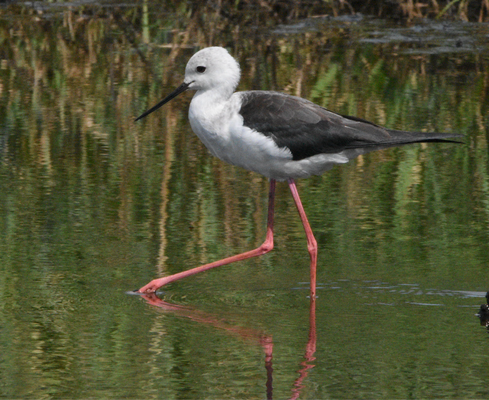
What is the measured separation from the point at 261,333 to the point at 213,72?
5.49 feet

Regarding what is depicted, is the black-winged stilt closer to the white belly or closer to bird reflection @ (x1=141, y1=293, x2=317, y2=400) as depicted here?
the white belly

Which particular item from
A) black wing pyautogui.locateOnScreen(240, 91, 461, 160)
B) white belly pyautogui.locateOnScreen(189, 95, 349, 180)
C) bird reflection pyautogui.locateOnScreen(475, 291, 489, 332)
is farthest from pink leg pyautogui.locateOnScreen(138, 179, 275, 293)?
bird reflection pyautogui.locateOnScreen(475, 291, 489, 332)

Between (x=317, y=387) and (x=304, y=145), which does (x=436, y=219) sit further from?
(x=317, y=387)

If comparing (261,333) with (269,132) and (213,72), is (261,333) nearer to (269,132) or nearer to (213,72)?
(269,132)

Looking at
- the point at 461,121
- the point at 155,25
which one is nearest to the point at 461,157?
the point at 461,121

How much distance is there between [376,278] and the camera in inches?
215

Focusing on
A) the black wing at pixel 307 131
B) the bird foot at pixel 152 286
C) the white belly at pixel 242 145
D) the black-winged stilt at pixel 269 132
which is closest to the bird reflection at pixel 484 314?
the black-winged stilt at pixel 269 132

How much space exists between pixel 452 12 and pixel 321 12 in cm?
199

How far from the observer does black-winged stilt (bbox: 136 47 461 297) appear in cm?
551

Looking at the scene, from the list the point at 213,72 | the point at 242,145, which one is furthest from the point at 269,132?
the point at 213,72

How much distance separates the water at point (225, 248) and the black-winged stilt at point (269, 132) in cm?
37

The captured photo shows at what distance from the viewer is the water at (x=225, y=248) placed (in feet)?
14.0

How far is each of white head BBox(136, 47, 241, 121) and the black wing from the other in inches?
6.7

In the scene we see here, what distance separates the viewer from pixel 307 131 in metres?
5.59
